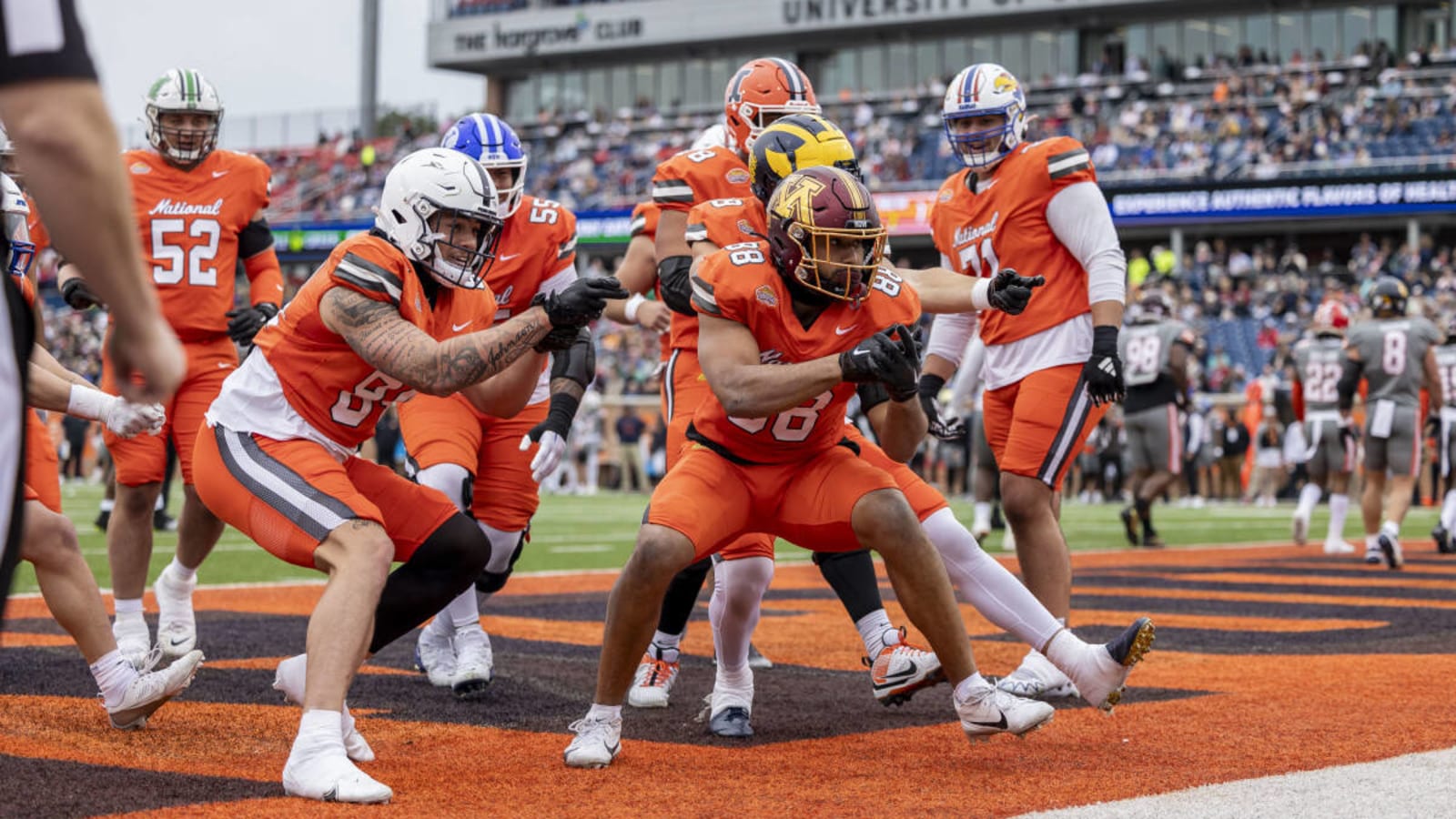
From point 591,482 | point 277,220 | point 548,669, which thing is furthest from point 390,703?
point 277,220

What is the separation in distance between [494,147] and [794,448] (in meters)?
1.74

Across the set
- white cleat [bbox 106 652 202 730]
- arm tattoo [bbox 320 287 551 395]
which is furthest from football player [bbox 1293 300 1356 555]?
white cleat [bbox 106 652 202 730]

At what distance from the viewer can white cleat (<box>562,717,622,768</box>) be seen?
4.14 m

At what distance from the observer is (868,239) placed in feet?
14.0

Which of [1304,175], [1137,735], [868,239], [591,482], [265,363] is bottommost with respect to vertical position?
[591,482]

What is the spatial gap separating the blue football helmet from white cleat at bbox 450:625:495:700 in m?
1.44

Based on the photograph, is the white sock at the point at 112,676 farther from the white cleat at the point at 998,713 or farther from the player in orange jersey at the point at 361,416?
the white cleat at the point at 998,713

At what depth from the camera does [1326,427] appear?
13.0 metres

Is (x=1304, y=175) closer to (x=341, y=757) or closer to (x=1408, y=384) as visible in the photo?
(x=1408, y=384)

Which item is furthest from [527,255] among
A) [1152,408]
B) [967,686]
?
[1152,408]

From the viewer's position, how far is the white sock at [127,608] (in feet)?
19.8

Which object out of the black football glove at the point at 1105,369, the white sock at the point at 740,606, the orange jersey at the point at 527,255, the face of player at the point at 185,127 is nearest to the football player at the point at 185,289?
the face of player at the point at 185,127

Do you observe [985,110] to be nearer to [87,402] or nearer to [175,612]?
[87,402]

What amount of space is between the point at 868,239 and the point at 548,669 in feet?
8.29
